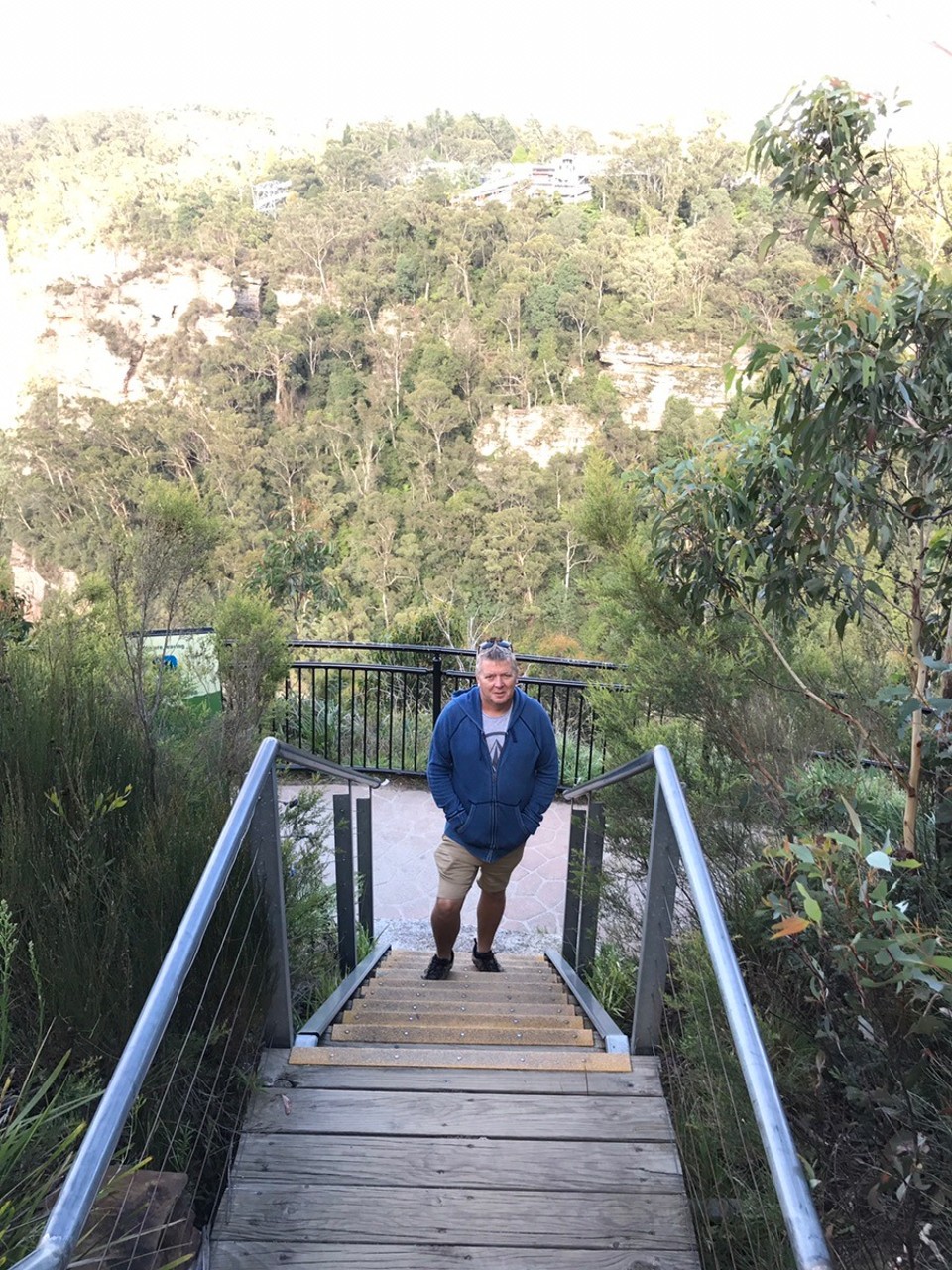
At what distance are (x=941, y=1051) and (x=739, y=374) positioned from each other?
5.52 feet

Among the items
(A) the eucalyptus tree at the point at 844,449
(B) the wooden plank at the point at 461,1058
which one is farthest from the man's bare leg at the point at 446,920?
(A) the eucalyptus tree at the point at 844,449

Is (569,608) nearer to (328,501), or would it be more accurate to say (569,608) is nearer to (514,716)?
(328,501)

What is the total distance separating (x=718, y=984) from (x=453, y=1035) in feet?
4.98

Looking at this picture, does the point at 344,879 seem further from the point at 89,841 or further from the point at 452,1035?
the point at 89,841

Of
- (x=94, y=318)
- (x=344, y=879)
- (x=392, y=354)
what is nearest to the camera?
(x=344, y=879)

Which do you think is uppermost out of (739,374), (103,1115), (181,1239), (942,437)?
(739,374)

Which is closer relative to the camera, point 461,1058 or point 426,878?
point 461,1058

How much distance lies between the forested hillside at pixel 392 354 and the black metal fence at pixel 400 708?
28.5 metres

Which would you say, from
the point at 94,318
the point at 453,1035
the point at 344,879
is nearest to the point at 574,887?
the point at 344,879

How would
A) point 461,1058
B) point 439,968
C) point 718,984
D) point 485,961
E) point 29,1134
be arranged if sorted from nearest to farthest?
point 29,1134 < point 718,984 < point 461,1058 < point 439,968 < point 485,961

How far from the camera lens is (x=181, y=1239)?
1524mm

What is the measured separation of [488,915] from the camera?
3.54 metres

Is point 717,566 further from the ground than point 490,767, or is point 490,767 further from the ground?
point 717,566

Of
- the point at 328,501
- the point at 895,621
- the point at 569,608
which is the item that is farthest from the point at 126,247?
the point at 895,621
